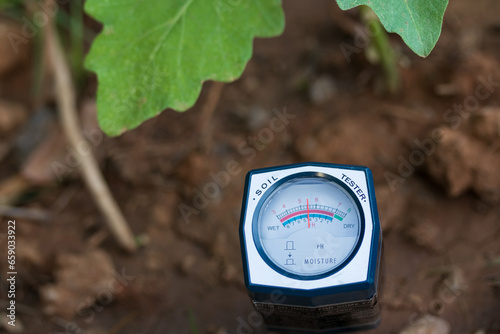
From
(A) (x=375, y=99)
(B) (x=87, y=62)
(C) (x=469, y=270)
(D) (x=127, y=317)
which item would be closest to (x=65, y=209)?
(D) (x=127, y=317)

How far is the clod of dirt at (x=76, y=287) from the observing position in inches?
59.6

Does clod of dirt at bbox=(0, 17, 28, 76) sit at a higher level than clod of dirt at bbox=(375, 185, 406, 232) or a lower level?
higher

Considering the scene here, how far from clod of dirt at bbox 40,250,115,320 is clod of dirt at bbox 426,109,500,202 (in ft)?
3.02

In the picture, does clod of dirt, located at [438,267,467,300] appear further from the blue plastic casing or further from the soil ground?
the blue plastic casing

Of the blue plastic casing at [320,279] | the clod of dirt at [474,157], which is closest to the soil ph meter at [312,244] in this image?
the blue plastic casing at [320,279]

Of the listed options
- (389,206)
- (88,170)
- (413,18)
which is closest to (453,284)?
(389,206)

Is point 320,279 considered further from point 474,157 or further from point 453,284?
point 474,157

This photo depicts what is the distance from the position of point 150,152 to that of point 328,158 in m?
0.56

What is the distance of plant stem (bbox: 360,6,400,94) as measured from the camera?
158 cm

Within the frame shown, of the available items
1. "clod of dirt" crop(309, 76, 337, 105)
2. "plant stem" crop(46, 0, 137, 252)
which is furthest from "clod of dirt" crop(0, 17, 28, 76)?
"clod of dirt" crop(309, 76, 337, 105)

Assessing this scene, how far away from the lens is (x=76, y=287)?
1.51 meters

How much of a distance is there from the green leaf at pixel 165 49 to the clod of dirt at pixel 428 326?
2.27ft

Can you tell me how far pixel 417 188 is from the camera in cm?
156

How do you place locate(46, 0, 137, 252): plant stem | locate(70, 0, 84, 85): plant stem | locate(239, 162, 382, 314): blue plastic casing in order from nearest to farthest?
locate(239, 162, 382, 314): blue plastic casing
locate(46, 0, 137, 252): plant stem
locate(70, 0, 84, 85): plant stem
